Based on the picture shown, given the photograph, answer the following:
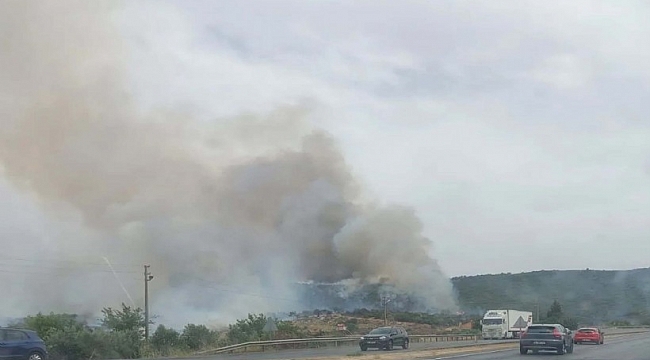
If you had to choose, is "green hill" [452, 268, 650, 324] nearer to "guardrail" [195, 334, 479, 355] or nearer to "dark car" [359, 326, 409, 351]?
"guardrail" [195, 334, 479, 355]

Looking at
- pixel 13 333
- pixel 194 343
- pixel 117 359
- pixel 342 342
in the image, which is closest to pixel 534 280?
pixel 342 342

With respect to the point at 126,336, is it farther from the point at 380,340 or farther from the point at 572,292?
the point at 572,292

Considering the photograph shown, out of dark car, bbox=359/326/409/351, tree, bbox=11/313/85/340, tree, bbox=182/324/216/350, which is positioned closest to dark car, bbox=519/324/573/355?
dark car, bbox=359/326/409/351

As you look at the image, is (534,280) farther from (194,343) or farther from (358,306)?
(194,343)

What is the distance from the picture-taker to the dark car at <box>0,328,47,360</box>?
26.5 metres

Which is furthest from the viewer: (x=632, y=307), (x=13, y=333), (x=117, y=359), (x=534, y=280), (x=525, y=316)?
(x=534, y=280)

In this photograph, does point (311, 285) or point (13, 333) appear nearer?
point (13, 333)

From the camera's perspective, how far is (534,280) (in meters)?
147

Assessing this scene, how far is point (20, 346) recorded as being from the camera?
2703 centimetres

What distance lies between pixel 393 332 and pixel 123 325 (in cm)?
1823

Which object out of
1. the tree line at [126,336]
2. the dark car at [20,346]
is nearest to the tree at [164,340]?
the tree line at [126,336]

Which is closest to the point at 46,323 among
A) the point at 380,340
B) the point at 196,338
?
the point at 196,338

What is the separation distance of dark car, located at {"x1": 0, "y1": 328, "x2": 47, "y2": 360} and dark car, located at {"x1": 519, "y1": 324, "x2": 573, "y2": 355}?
21154 mm

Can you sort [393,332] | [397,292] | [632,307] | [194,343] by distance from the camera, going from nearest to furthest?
1. [393,332]
2. [194,343]
3. [397,292]
4. [632,307]
